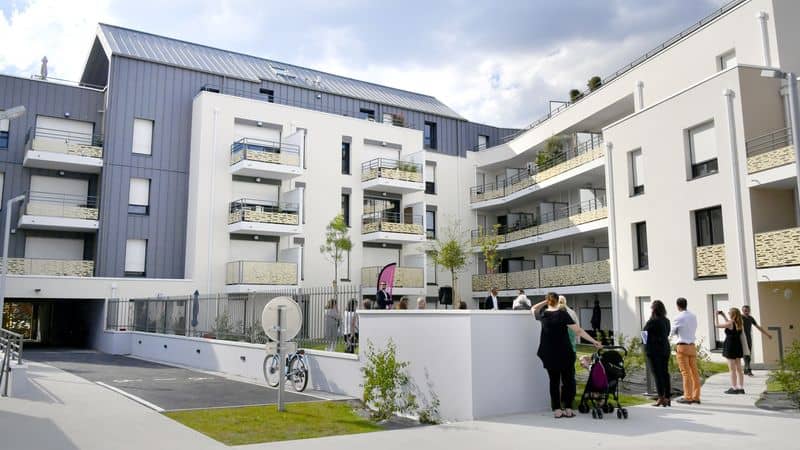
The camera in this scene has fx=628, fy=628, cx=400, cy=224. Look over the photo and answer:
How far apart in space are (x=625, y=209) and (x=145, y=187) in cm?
2200

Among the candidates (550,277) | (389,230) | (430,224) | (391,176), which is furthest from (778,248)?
(430,224)

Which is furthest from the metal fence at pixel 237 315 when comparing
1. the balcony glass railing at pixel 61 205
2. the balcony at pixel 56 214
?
the balcony glass railing at pixel 61 205

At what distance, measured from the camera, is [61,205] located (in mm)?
29000

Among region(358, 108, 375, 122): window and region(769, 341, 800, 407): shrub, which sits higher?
region(358, 108, 375, 122): window

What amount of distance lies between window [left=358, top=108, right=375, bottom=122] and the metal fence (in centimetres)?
1764

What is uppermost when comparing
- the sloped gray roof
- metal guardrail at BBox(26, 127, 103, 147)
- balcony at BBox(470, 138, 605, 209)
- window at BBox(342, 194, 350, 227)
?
the sloped gray roof

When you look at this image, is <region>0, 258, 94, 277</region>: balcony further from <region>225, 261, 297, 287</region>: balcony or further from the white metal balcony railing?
the white metal balcony railing

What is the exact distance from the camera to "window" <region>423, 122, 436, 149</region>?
3985cm

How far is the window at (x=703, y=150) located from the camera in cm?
2009

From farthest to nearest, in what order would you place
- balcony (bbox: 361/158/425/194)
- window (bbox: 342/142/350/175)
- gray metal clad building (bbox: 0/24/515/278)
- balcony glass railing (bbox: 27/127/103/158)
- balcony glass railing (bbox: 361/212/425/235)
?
window (bbox: 342/142/350/175), balcony (bbox: 361/158/425/194), balcony glass railing (bbox: 361/212/425/235), gray metal clad building (bbox: 0/24/515/278), balcony glass railing (bbox: 27/127/103/158)

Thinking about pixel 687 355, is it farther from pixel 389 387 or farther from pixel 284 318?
pixel 284 318

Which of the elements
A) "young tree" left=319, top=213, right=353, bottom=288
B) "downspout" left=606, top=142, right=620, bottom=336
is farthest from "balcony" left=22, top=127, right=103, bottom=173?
"downspout" left=606, top=142, right=620, bottom=336

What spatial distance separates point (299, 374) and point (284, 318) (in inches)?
101

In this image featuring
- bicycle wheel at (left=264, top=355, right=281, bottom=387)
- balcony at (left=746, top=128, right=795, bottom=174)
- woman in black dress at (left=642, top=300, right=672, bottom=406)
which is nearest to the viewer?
woman in black dress at (left=642, top=300, right=672, bottom=406)
